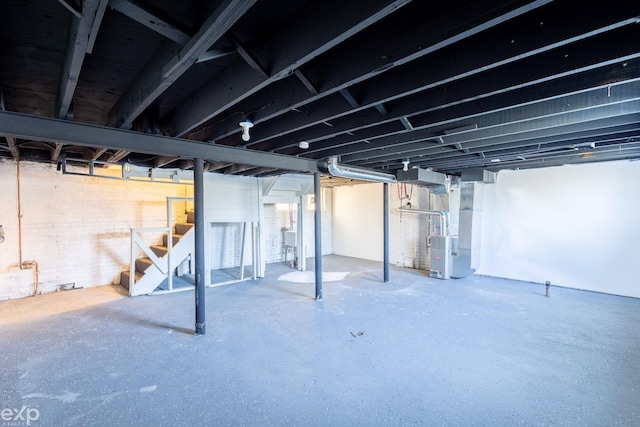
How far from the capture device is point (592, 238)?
482 cm

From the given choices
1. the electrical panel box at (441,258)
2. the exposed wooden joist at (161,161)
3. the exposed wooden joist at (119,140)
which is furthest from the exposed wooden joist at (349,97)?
the electrical panel box at (441,258)

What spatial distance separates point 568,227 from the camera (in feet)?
16.5

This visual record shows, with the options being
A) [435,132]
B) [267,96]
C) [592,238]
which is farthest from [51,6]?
[592,238]

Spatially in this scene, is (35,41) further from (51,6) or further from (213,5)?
(213,5)

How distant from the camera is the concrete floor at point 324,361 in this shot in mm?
1975

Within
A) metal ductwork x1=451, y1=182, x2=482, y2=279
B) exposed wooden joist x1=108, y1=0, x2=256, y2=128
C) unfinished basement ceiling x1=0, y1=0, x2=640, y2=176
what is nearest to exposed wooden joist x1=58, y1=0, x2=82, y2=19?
unfinished basement ceiling x1=0, y1=0, x2=640, y2=176

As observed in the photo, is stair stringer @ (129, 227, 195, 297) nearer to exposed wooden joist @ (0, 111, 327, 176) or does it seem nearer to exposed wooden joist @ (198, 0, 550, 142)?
exposed wooden joist @ (0, 111, 327, 176)

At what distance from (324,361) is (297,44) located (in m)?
2.44

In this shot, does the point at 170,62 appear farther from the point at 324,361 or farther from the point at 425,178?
the point at 425,178

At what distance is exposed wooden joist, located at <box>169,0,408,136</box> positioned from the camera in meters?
1.18

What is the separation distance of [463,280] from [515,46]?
496 centimetres

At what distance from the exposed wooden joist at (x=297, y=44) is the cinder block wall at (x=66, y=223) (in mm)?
4074

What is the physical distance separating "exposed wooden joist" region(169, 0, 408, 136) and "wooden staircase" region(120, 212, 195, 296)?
3361 mm

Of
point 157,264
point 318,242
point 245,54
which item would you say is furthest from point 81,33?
point 157,264
